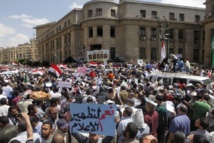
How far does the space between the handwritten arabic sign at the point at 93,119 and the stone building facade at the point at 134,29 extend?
3831cm

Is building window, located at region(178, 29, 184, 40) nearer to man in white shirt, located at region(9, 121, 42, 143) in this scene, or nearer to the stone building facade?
the stone building facade

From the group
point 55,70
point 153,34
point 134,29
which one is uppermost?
point 134,29

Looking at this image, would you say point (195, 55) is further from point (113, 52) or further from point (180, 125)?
point (180, 125)

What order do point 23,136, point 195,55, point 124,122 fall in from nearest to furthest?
point 23,136, point 124,122, point 195,55

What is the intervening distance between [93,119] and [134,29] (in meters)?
41.2

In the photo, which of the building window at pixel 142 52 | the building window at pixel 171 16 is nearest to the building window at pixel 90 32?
the building window at pixel 142 52

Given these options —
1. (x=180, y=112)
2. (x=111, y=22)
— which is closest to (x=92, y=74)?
(x=180, y=112)

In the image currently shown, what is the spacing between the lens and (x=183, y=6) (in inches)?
1960

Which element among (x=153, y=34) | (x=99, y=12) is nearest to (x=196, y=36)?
(x=153, y=34)

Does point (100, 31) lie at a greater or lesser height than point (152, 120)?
greater

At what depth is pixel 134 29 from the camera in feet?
146

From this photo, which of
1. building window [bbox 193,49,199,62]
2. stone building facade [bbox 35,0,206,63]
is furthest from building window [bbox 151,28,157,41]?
building window [bbox 193,49,199,62]

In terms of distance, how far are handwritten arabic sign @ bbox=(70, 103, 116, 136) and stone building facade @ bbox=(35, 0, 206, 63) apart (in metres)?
38.3

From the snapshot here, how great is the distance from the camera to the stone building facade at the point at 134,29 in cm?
4450
